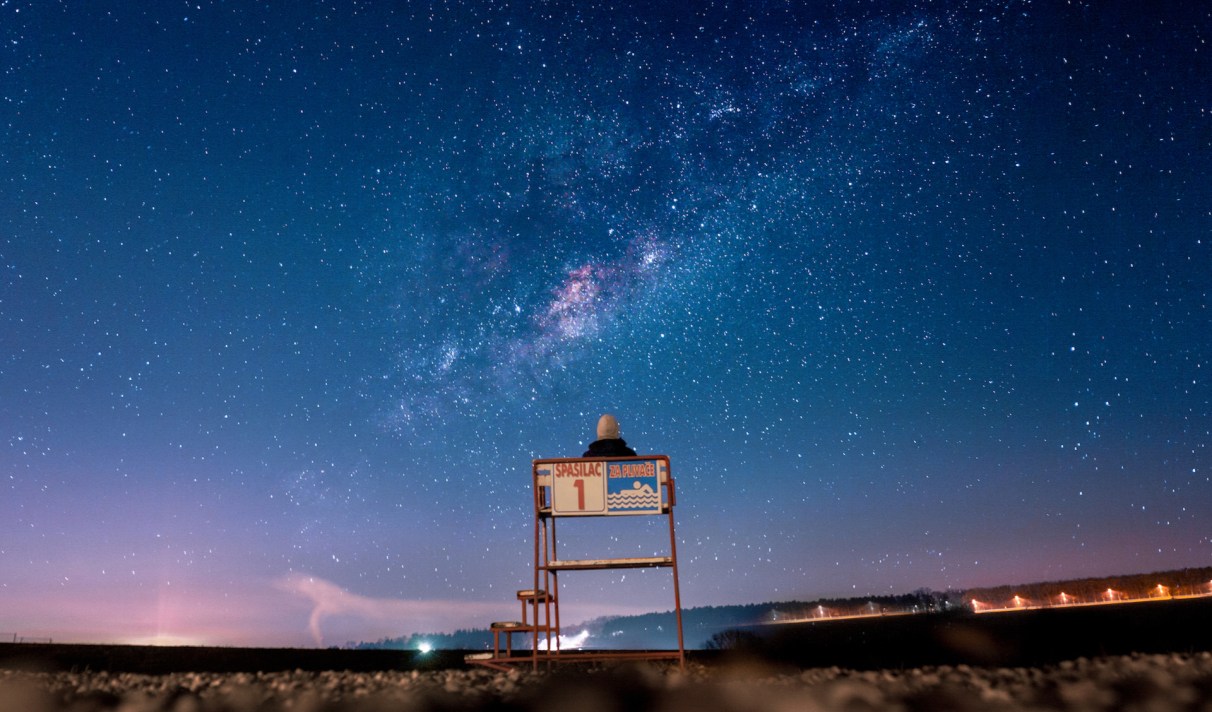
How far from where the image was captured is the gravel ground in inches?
91.4

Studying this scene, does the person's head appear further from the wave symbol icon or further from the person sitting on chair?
the wave symbol icon

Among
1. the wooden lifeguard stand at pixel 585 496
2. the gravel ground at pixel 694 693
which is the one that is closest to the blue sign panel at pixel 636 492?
the wooden lifeguard stand at pixel 585 496

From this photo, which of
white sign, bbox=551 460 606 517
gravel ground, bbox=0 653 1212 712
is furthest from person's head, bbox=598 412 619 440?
gravel ground, bbox=0 653 1212 712

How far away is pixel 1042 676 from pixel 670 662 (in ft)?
14.7

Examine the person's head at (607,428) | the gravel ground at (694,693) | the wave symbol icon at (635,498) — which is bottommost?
the gravel ground at (694,693)

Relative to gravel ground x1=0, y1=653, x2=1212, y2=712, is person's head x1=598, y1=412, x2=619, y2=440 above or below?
above

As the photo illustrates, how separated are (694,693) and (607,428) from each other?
634 cm

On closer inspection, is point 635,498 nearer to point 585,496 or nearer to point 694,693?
point 585,496

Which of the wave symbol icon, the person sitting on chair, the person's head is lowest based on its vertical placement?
the wave symbol icon

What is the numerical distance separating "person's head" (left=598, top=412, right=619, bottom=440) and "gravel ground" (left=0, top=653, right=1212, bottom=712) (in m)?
5.61

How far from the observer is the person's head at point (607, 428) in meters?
8.82

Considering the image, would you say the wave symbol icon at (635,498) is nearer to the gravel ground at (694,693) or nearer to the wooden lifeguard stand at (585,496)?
the wooden lifeguard stand at (585,496)

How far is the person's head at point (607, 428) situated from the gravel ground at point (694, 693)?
5611 millimetres

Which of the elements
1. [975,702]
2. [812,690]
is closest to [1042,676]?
[975,702]
